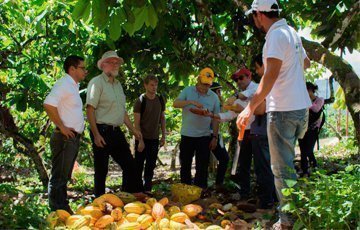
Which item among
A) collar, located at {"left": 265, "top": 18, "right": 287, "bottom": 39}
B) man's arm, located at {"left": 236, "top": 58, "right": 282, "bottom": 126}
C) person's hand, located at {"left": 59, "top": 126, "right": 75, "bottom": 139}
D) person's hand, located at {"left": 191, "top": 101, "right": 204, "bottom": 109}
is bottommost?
person's hand, located at {"left": 59, "top": 126, "right": 75, "bottom": 139}

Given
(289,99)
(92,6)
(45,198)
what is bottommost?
(45,198)

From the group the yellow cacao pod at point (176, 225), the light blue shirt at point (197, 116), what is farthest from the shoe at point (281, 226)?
the light blue shirt at point (197, 116)

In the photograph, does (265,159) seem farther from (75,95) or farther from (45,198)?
(45,198)

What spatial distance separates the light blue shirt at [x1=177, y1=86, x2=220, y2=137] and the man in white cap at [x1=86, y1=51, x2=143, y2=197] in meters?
0.91

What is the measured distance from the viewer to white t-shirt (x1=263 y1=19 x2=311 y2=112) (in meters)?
3.41

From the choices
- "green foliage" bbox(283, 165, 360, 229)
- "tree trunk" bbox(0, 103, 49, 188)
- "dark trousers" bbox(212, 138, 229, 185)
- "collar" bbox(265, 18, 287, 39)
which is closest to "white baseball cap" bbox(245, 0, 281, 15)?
"collar" bbox(265, 18, 287, 39)

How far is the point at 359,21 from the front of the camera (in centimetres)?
671

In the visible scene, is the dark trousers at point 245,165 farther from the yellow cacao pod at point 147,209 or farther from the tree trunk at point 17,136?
the tree trunk at point 17,136

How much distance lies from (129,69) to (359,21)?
3.89 meters

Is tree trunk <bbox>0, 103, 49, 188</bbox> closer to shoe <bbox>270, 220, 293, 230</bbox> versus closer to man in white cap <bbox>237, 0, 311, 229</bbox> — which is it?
shoe <bbox>270, 220, 293, 230</bbox>

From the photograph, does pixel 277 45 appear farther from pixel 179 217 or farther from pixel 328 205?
pixel 179 217

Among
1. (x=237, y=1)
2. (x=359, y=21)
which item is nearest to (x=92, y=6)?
(x=237, y=1)

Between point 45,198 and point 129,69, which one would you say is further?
point 129,69

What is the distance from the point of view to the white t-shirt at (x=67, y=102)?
4.50 m
